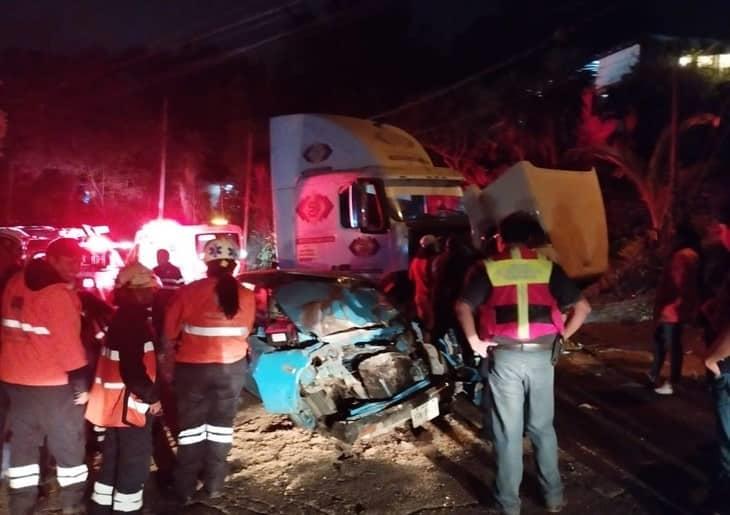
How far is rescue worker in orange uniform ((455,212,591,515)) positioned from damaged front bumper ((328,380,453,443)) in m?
1.12

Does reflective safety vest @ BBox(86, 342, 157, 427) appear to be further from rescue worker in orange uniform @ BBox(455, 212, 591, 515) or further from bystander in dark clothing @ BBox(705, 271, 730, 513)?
bystander in dark clothing @ BBox(705, 271, 730, 513)

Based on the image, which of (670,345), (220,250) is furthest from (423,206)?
(220,250)

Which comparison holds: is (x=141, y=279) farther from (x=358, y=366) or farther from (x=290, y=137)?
(x=290, y=137)

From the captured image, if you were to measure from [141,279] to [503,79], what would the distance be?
70.9 feet

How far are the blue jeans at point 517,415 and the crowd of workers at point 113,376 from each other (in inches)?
70.1

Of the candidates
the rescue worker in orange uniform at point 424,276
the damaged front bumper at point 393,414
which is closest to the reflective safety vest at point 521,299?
the damaged front bumper at point 393,414

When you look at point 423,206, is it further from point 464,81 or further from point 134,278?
point 464,81

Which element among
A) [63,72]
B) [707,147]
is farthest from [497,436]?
[63,72]

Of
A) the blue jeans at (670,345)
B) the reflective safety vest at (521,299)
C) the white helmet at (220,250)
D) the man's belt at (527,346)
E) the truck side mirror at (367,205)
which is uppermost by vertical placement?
the truck side mirror at (367,205)

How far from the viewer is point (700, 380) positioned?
750cm

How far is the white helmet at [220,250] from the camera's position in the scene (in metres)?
4.68

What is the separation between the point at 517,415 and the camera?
433 centimetres

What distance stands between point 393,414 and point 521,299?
166 cm

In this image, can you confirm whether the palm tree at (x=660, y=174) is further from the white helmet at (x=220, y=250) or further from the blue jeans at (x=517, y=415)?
the white helmet at (x=220, y=250)
